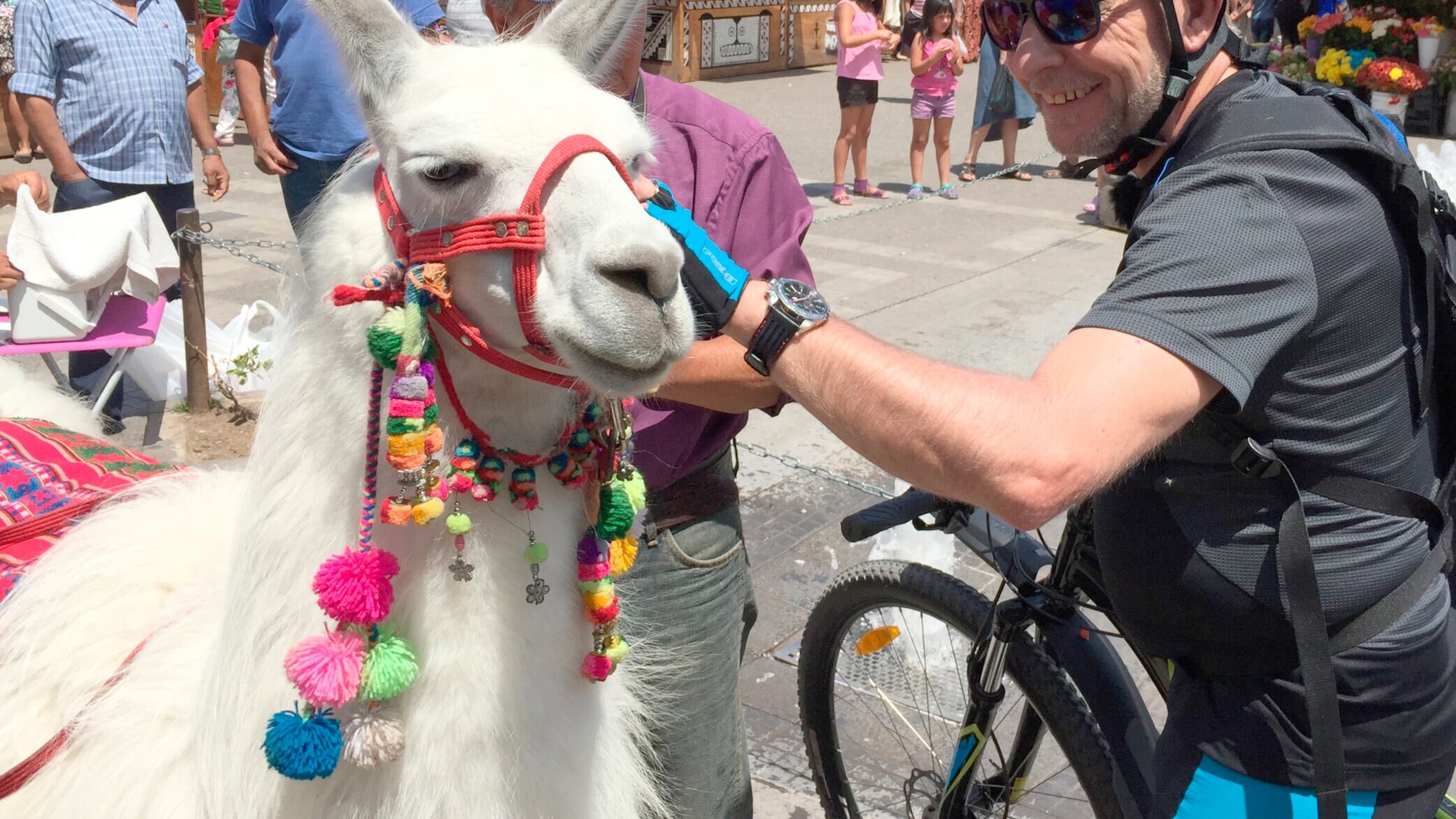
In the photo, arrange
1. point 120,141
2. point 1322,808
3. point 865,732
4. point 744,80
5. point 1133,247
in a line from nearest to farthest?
1. point 1133,247
2. point 1322,808
3. point 865,732
4. point 120,141
5. point 744,80

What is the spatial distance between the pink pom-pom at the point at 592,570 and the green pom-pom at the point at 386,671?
10.2 inches

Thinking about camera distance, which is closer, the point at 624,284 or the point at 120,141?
the point at 624,284

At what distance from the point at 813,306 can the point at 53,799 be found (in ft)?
4.42

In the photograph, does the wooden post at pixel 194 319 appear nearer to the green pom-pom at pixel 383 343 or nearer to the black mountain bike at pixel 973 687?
the black mountain bike at pixel 973 687

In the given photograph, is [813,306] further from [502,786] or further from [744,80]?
[744,80]

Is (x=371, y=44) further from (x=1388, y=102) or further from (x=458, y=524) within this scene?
(x=1388, y=102)

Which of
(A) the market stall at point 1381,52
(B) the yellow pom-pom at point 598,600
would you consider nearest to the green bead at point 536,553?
(B) the yellow pom-pom at point 598,600

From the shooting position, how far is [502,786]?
157 cm

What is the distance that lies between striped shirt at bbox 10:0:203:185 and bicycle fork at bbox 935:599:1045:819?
4692 mm

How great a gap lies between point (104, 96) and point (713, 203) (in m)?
4.44

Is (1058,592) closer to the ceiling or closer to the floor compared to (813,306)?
closer to the floor

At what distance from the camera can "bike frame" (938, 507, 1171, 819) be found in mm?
2344

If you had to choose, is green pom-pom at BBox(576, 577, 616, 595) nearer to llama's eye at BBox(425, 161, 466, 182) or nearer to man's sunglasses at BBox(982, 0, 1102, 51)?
llama's eye at BBox(425, 161, 466, 182)

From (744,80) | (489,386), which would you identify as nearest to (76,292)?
(489,386)
